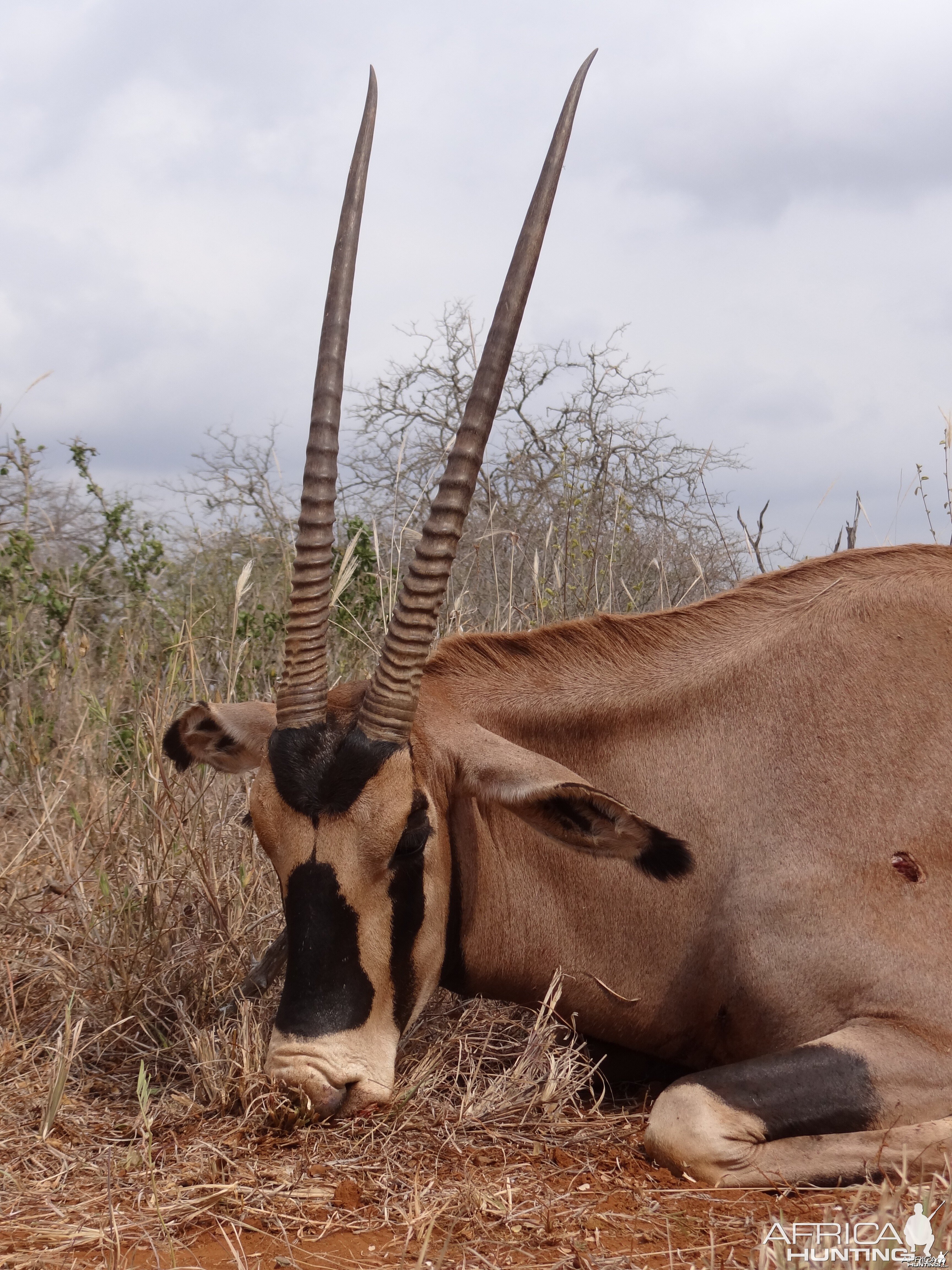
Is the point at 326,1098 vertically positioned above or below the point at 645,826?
below

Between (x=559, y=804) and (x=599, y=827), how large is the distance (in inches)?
6.5

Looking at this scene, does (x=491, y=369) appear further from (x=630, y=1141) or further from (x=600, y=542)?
(x=600, y=542)

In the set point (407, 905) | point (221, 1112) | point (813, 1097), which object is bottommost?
point (221, 1112)

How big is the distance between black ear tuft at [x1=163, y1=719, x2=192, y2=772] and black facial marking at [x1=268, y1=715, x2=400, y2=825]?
3.05 ft

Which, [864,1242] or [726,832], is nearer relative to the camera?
[864,1242]

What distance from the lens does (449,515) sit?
4516 mm

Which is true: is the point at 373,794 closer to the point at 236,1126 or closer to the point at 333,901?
the point at 333,901

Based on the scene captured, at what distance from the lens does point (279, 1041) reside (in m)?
3.94

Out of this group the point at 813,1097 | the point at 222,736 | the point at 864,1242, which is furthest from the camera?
the point at 222,736

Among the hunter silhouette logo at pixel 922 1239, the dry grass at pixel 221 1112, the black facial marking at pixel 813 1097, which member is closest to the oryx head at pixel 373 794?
the dry grass at pixel 221 1112

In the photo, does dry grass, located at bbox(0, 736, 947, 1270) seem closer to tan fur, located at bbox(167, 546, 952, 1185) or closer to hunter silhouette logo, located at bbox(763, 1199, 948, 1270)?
hunter silhouette logo, located at bbox(763, 1199, 948, 1270)

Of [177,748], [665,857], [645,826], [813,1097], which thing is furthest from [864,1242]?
[177,748]

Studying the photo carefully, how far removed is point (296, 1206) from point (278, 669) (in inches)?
202

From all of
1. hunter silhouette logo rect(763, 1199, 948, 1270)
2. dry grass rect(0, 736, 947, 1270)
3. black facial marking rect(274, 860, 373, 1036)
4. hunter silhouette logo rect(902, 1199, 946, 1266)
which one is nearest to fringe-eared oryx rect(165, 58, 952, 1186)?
black facial marking rect(274, 860, 373, 1036)
